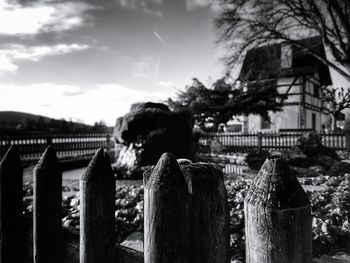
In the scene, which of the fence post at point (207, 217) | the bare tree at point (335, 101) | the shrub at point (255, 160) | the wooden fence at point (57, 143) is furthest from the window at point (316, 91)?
the fence post at point (207, 217)

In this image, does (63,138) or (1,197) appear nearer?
(1,197)

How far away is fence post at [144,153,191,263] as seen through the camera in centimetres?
87

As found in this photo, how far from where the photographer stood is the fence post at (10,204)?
1.50 metres

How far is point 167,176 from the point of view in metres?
0.88

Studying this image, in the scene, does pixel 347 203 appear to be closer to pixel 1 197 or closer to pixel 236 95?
pixel 1 197

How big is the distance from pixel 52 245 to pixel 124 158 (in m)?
6.59

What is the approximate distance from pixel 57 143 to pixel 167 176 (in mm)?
15149

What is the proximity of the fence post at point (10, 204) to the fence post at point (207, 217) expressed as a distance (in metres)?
1.16

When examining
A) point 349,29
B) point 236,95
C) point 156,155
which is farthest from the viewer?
point 236,95

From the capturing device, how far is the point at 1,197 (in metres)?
1.49

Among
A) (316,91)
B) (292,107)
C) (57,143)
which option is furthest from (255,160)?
(316,91)

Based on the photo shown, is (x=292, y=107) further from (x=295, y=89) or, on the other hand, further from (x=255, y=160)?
(x=255, y=160)

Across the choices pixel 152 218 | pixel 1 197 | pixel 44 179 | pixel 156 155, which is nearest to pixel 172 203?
pixel 152 218

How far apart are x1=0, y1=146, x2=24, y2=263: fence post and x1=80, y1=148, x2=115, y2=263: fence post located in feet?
2.14
